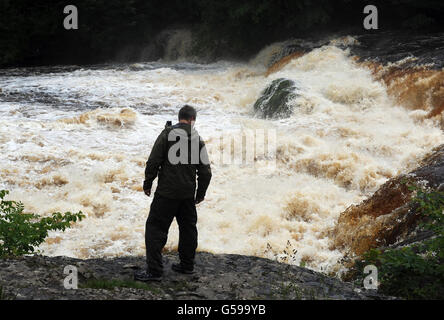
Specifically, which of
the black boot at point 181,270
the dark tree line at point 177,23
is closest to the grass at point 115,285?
the black boot at point 181,270

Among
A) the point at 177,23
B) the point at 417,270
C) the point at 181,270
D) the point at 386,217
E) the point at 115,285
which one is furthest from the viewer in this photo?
the point at 177,23

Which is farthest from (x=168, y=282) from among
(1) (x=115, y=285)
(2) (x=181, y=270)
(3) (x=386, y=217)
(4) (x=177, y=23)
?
(4) (x=177, y=23)

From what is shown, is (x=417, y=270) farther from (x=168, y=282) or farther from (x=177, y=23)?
(x=177, y=23)

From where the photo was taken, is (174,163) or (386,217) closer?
(174,163)

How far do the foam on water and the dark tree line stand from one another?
15.1 feet

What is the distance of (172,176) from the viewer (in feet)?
15.2

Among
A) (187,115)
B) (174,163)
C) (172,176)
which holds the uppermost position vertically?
(187,115)

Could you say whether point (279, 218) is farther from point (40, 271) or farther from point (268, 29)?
point (268, 29)

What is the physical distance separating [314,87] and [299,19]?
6811 millimetres

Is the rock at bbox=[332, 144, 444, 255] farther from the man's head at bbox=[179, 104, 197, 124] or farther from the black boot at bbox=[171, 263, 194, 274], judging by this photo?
the man's head at bbox=[179, 104, 197, 124]

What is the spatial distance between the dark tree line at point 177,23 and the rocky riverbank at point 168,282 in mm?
15745

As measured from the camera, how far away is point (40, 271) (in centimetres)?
468

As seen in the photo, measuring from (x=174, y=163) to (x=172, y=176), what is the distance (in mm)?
116

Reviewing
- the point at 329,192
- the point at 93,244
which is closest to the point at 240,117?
the point at 329,192
